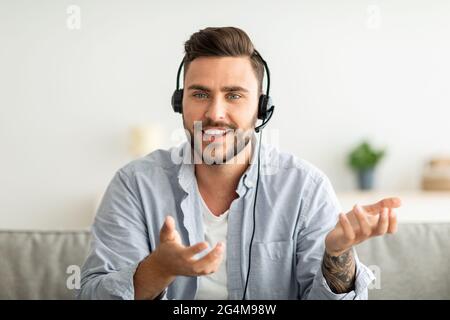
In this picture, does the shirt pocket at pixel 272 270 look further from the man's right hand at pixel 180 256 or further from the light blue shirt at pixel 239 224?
the man's right hand at pixel 180 256

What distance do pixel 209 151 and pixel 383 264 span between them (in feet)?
1.65

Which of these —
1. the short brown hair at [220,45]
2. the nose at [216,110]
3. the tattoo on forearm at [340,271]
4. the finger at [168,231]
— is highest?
the short brown hair at [220,45]

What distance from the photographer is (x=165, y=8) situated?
238 centimetres

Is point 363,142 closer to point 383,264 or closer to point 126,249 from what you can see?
point 383,264

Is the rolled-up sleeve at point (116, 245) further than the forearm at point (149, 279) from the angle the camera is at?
Yes

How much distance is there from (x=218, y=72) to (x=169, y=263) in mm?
380

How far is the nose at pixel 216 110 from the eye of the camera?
1.02 m

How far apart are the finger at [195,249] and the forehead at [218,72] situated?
362 mm

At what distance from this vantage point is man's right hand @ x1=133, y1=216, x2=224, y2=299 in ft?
2.47

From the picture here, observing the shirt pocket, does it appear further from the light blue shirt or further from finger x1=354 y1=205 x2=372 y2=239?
finger x1=354 y1=205 x2=372 y2=239

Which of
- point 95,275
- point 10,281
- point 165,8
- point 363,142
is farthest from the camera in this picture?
point 363,142

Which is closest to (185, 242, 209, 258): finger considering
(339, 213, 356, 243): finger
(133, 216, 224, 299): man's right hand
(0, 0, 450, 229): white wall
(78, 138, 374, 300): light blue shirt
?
(133, 216, 224, 299): man's right hand

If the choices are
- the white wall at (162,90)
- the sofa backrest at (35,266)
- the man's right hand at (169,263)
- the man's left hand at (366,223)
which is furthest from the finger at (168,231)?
the white wall at (162,90)
